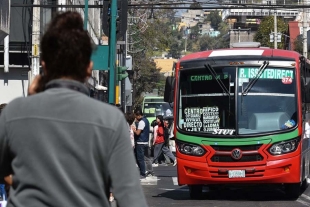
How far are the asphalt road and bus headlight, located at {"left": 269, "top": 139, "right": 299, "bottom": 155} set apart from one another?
930mm

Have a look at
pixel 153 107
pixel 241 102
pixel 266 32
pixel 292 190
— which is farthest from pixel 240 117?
pixel 266 32

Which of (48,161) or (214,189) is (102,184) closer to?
(48,161)

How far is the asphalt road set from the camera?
48.0 ft

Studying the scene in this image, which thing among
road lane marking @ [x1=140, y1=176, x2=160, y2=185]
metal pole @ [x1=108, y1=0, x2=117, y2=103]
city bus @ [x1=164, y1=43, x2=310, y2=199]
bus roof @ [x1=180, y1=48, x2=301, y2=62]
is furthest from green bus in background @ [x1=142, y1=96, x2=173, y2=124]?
city bus @ [x1=164, y1=43, x2=310, y2=199]

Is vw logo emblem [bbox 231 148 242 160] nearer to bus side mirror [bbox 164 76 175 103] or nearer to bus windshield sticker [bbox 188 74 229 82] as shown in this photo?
bus windshield sticker [bbox 188 74 229 82]

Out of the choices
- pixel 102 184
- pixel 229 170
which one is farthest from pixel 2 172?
pixel 229 170

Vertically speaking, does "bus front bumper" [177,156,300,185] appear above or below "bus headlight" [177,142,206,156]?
below

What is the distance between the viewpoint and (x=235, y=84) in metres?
15.4

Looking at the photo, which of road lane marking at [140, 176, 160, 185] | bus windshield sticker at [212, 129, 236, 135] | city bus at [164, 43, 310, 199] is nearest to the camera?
city bus at [164, 43, 310, 199]

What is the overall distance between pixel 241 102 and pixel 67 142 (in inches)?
469

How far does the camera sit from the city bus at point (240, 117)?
14930 mm

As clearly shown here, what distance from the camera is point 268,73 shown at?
50.4 feet

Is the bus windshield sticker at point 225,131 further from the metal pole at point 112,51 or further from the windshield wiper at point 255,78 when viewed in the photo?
the metal pole at point 112,51

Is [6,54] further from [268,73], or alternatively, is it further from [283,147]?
[283,147]
